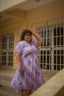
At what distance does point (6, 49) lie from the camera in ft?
22.8

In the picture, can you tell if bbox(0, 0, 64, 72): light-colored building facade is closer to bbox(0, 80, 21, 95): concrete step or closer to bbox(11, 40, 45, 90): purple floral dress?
bbox(0, 80, 21, 95): concrete step

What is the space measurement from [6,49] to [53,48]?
2750 mm

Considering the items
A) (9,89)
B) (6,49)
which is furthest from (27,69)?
(6,49)

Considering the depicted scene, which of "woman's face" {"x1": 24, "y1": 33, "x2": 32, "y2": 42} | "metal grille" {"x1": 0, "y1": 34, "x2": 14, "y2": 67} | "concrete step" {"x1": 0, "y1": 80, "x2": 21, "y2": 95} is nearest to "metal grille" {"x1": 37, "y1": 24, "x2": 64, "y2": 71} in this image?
"concrete step" {"x1": 0, "y1": 80, "x2": 21, "y2": 95}

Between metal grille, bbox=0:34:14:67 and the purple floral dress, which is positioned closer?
the purple floral dress

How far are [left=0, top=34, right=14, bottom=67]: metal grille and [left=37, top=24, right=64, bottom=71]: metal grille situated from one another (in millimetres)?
1862

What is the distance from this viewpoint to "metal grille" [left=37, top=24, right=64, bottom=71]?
15.5ft

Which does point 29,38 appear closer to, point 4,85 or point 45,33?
point 4,85

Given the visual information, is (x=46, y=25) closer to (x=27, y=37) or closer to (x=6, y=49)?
(x=6, y=49)

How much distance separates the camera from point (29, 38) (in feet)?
7.51

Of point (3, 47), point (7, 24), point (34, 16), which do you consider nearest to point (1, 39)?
point (3, 47)

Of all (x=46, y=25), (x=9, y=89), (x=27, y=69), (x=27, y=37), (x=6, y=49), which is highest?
(x=46, y=25)

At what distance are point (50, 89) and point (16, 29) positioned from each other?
5182 millimetres

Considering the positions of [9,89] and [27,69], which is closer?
[27,69]
